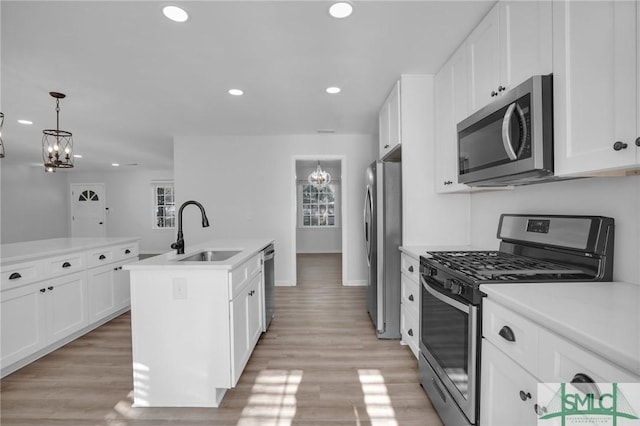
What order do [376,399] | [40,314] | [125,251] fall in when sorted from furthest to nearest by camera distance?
1. [125,251]
2. [40,314]
3. [376,399]

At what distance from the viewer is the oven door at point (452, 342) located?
4.30ft

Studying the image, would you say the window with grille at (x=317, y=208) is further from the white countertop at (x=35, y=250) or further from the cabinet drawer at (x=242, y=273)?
the cabinet drawer at (x=242, y=273)

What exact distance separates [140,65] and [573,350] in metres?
3.16

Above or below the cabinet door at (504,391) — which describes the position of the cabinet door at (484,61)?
above

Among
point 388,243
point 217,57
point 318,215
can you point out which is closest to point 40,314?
point 217,57

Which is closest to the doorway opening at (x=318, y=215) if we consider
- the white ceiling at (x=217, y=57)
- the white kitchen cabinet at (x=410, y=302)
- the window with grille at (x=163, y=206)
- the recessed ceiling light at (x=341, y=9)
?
the window with grille at (x=163, y=206)

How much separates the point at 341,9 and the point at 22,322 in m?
3.19

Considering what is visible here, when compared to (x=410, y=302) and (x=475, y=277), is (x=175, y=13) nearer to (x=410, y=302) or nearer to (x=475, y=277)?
(x=475, y=277)

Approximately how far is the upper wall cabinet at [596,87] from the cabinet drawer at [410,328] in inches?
58.2

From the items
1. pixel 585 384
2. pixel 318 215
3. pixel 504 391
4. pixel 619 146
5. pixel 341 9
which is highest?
pixel 341 9

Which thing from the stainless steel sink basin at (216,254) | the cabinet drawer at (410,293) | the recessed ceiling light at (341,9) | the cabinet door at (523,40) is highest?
the recessed ceiling light at (341,9)

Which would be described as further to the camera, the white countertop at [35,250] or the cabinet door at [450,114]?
the white countertop at [35,250]

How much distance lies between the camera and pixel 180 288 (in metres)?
1.83

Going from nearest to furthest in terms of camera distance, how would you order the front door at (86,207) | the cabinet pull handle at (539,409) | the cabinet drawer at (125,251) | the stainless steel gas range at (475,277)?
the cabinet pull handle at (539,409) → the stainless steel gas range at (475,277) → the cabinet drawer at (125,251) → the front door at (86,207)
